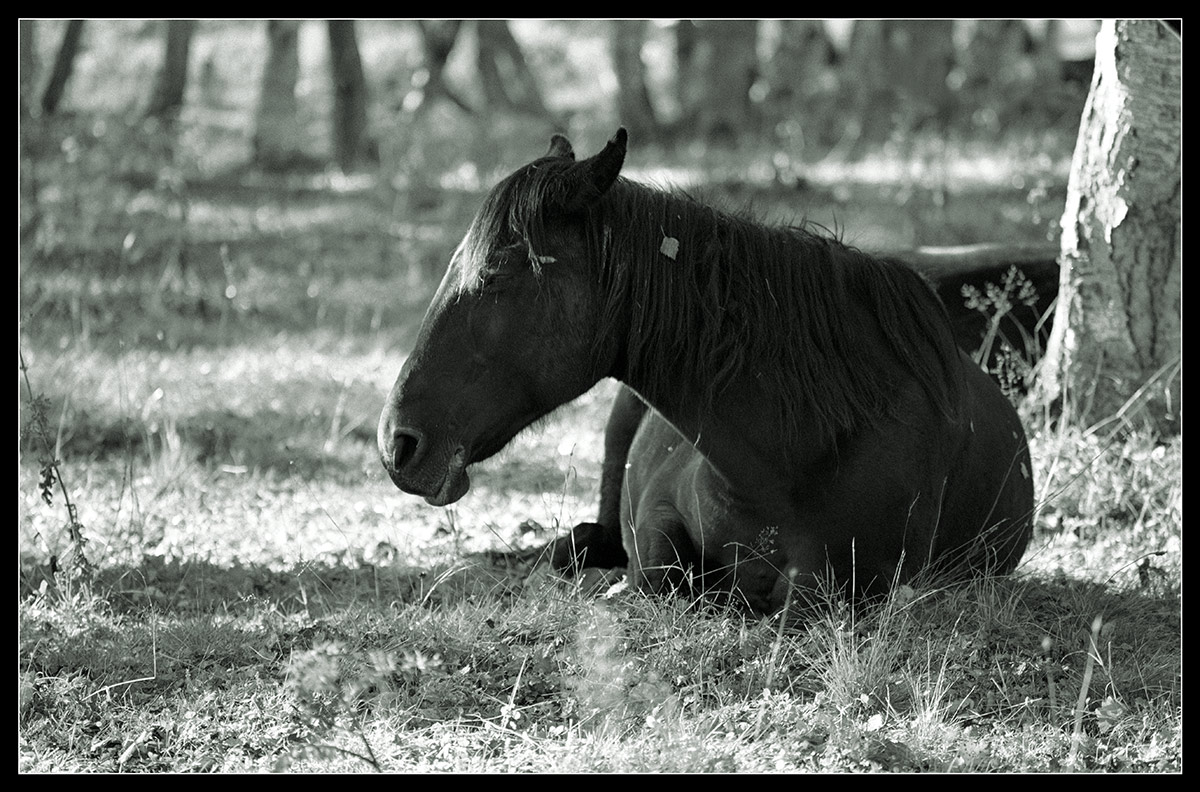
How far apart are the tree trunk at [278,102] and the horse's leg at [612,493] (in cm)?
1208

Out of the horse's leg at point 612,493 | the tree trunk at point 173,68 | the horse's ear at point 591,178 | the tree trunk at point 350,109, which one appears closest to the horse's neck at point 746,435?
→ the horse's ear at point 591,178

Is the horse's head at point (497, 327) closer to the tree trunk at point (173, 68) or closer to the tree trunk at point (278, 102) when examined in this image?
the tree trunk at point (278, 102)

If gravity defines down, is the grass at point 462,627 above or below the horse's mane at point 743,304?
below

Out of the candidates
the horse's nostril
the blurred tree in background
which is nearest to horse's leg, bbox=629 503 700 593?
the horse's nostril

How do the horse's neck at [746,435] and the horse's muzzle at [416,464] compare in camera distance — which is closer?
the horse's muzzle at [416,464]

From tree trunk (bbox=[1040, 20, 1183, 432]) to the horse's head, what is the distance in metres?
3.35

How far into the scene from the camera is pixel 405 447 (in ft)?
11.9

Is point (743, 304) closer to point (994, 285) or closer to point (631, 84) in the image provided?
point (994, 285)

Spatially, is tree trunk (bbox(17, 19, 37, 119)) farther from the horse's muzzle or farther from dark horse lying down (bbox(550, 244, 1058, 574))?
the horse's muzzle

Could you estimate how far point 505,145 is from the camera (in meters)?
16.5

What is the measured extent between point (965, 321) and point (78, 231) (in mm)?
8913

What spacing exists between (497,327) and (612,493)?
2137 millimetres

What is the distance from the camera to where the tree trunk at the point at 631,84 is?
1891 cm

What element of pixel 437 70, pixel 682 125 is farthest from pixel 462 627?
pixel 682 125
